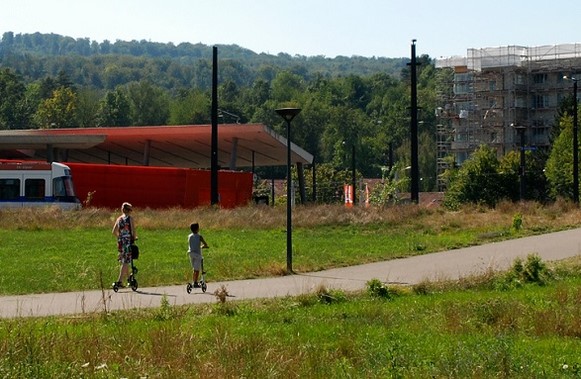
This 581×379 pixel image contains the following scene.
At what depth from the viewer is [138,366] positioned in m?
12.9

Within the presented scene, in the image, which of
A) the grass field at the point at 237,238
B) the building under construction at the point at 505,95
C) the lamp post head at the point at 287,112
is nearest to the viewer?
the grass field at the point at 237,238

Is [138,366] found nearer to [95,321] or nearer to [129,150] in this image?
[95,321]

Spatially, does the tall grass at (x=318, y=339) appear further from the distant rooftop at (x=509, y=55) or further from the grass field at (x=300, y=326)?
the distant rooftop at (x=509, y=55)

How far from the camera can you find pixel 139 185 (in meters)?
60.2

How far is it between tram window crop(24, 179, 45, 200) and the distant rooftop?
287ft

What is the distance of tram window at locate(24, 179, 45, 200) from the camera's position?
178ft

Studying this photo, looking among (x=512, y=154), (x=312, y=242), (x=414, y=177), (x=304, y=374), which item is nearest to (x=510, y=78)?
(x=512, y=154)

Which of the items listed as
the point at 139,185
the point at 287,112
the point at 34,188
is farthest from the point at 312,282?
the point at 139,185

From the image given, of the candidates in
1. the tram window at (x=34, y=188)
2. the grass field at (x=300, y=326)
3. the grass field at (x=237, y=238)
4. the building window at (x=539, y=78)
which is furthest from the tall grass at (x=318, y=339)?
the building window at (x=539, y=78)

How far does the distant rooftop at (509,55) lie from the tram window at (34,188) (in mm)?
87378

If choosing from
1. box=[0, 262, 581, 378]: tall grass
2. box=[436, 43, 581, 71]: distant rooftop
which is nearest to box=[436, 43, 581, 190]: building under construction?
box=[436, 43, 581, 71]: distant rooftop

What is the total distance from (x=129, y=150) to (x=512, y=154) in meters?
43.4

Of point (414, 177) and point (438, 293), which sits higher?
point (414, 177)

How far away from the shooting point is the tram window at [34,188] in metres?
54.2
